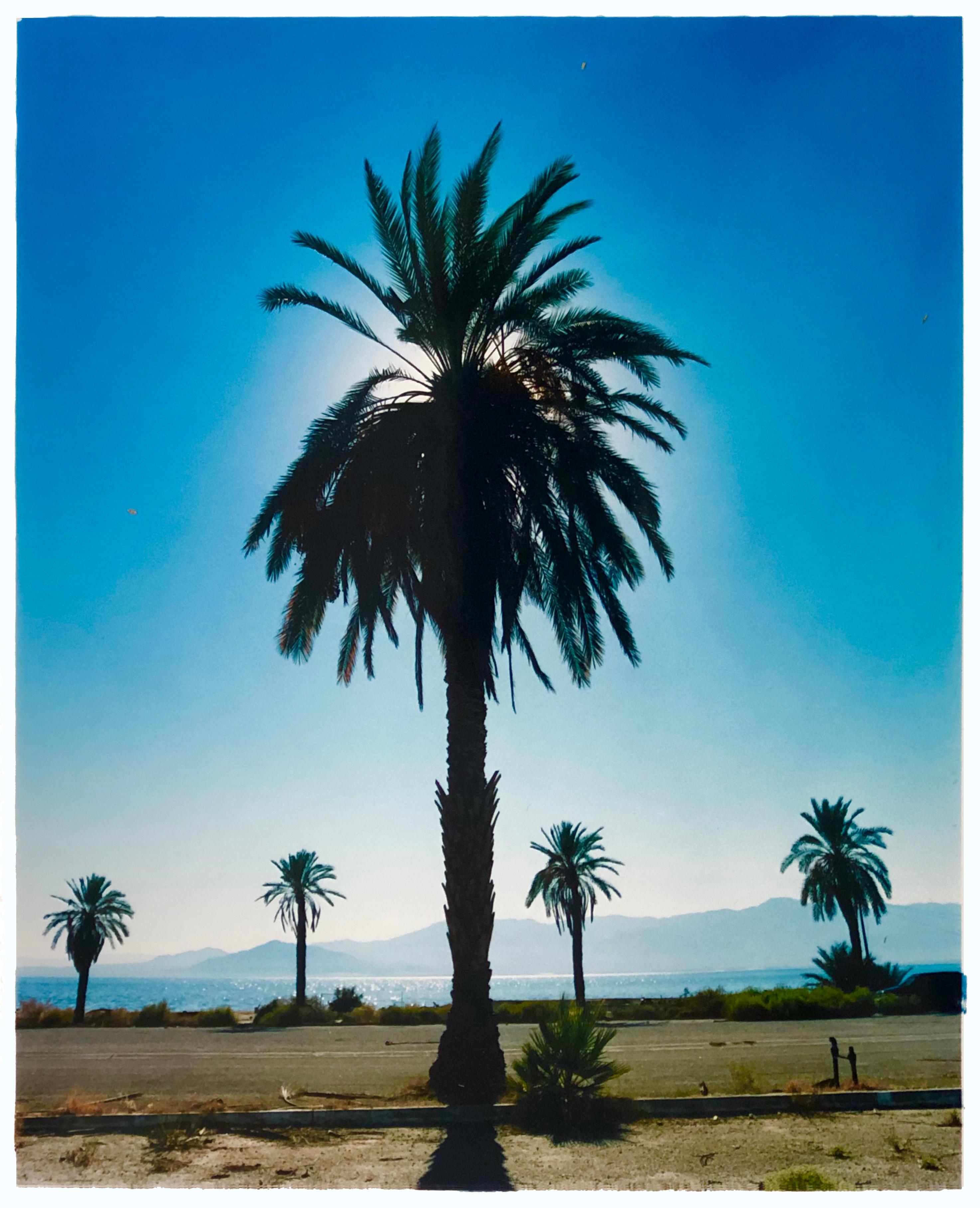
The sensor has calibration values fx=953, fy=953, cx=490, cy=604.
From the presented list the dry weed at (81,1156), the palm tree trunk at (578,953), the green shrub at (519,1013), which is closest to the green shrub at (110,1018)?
the green shrub at (519,1013)

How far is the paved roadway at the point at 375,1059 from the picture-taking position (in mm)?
12125

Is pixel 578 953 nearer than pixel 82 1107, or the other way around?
pixel 82 1107

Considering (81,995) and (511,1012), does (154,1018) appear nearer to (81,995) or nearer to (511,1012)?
(81,995)

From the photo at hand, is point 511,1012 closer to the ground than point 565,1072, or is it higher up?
closer to the ground

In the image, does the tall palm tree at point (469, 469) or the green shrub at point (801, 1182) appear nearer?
the green shrub at point (801, 1182)

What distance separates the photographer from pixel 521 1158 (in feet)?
30.4

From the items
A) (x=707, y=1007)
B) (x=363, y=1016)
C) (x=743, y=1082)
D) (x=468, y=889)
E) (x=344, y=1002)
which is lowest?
(x=344, y=1002)

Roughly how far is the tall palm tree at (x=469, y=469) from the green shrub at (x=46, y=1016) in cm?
1986

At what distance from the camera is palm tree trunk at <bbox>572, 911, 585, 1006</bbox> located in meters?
32.4

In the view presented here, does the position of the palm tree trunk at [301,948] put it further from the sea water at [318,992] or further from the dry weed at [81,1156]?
the sea water at [318,992]

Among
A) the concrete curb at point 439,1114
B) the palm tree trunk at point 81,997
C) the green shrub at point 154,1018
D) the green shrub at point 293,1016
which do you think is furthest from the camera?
the palm tree trunk at point 81,997

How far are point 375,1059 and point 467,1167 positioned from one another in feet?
28.4

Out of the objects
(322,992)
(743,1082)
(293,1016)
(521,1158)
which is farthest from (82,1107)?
(322,992)

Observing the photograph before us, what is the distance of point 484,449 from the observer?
493 inches
